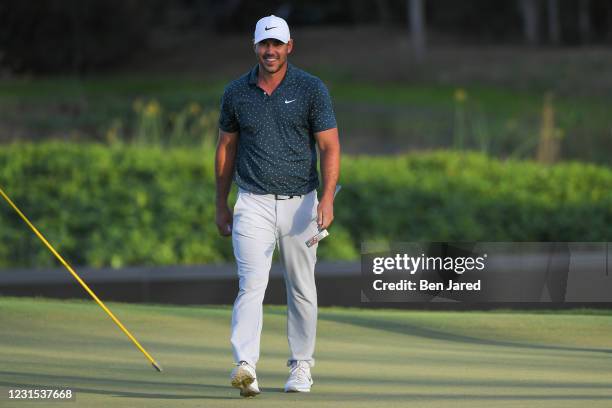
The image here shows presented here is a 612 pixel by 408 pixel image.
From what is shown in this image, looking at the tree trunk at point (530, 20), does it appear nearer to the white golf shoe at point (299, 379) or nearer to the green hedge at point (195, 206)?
the green hedge at point (195, 206)

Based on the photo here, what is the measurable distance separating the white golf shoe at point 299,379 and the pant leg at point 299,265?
39 mm

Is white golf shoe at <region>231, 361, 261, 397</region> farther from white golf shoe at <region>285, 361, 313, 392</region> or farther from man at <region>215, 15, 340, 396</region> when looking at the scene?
white golf shoe at <region>285, 361, 313, 392</region>

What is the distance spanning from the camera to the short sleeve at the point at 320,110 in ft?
23.2

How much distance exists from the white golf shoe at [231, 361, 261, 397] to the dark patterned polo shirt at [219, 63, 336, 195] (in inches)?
33.9

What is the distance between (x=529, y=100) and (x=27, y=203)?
79.7ft

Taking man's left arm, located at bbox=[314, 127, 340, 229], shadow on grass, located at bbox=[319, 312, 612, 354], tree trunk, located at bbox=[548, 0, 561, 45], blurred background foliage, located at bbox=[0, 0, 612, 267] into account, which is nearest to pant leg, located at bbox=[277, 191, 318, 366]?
man's left arm, located at bbox=[314, 127, 340, 229]

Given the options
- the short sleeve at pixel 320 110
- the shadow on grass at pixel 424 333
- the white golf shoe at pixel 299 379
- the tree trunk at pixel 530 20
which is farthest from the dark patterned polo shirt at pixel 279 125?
the tree trunk at pixel 530 20

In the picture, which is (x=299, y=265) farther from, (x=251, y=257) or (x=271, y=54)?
(x=271, y=54)

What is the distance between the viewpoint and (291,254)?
720 cm

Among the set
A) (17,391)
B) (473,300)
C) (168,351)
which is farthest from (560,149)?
(17,391)

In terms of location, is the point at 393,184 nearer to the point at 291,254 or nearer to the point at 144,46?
the point at 291,254

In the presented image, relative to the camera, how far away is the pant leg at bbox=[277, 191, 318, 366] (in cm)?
718

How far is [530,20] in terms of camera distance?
57156 millimetres

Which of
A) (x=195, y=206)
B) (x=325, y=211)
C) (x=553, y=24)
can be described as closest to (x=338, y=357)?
(x=325, y=211)
